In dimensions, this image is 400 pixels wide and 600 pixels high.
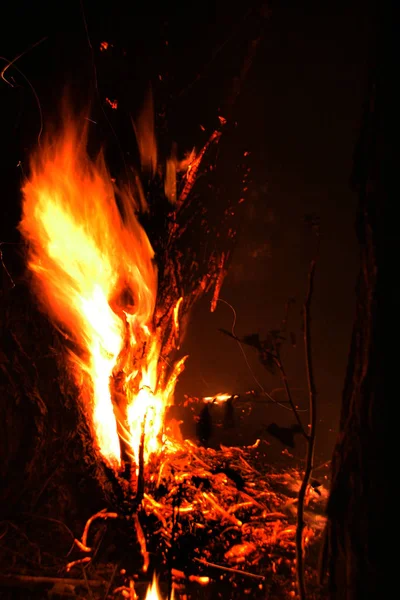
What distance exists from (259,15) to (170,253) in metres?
3.19

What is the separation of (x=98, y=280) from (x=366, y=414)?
3453mm

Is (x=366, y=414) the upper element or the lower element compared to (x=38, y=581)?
upper

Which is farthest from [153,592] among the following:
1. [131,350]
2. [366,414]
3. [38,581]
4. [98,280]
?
[98,280]

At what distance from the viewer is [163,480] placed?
4.41 m

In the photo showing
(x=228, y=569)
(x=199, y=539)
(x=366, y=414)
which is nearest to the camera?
(x=366, y=414)

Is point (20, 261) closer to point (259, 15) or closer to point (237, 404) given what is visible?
point (259, 15)

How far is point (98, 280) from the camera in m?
4.14

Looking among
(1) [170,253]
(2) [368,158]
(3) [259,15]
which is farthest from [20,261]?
(3) [259,15]

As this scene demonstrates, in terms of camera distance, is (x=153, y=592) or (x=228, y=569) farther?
(x=228, y=569)

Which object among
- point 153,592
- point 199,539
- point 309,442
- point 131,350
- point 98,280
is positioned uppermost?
point 98,280

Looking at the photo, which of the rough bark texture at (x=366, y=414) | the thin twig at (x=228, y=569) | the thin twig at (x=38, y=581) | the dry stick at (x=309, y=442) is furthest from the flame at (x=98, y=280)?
the rough bark texture at (x=366, y=414)

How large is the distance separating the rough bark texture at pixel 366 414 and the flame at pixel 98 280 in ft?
9.06

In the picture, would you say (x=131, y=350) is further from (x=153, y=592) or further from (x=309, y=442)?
(x=309, y=442)

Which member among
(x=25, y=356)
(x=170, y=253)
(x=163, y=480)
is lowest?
(x=163, y=480)
